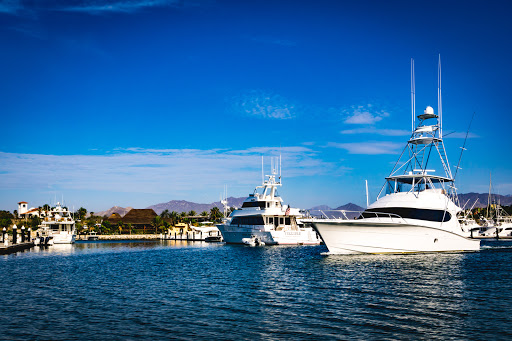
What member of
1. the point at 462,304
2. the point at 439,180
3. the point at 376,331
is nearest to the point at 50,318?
A: the point at 376,331

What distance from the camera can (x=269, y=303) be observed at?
65.7 ft

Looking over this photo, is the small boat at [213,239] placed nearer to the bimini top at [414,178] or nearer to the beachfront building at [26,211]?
the beachfront building at [26,211]

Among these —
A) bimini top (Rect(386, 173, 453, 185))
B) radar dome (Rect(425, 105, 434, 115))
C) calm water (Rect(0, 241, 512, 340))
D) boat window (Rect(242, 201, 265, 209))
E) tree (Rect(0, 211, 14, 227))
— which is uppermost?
radar dome (Rect(425, 105, 434, 115))

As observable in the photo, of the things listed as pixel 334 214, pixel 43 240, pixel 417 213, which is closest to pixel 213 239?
pixel 43 240

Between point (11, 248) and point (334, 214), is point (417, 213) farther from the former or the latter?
point (11, 248)

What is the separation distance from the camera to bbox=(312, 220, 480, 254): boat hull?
35.0 metres

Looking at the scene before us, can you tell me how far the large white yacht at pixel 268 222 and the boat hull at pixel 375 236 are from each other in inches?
1292

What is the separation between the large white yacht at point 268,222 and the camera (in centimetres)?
6912

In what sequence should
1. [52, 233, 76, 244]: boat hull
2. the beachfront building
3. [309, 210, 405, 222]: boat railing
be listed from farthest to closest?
the beachfront building
[52, 233, 76, 244]: boat hull
[309, 210, 405, 222]: boat railing

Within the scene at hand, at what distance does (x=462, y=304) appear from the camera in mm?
19109

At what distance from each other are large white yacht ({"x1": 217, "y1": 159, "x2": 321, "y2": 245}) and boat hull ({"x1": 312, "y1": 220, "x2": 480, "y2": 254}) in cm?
3282

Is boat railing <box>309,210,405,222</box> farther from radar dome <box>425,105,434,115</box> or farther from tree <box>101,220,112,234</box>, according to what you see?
tree <box>101,220,112,234</box>

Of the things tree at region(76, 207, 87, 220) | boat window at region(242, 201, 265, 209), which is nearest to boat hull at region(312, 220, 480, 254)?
boat window at region(242, 201, 265, 209)

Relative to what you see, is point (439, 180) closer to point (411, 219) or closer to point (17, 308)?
point (411, 219)
